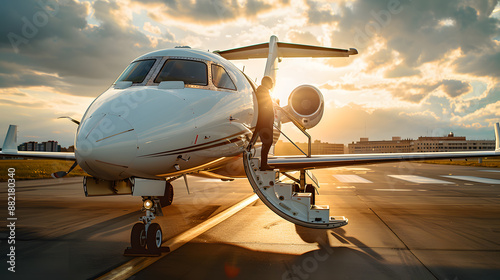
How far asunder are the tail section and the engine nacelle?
300 cm

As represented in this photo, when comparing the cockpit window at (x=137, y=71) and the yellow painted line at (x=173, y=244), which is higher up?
the cockpit window at (x=137, y=71)

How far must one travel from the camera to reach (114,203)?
1173 cm

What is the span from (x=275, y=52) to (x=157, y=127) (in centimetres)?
1140

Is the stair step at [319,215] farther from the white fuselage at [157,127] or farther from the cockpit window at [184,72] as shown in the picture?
the cockpit window at [184,72]

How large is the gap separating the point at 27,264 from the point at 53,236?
6.14 ft

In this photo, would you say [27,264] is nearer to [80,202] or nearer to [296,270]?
[296,270]

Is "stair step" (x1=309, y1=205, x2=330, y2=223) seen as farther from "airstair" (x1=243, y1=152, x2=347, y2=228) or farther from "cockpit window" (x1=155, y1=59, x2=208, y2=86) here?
A: "cockpit window" (x1=155, y1=59, x2=208, y2=86)

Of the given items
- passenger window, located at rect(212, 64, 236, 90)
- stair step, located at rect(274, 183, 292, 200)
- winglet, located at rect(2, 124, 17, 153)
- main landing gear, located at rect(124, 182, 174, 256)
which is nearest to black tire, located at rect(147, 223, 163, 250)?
main landing gear, located at rect(124, 182, 174, 256)

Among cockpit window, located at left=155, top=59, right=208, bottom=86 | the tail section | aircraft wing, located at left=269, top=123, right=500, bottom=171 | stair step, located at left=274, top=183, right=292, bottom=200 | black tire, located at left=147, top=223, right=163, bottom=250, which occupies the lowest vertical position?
black tire, located at left=147, top=223, right=163, bottom=250

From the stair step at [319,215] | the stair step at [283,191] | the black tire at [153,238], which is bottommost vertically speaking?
the black tire at [153,238]

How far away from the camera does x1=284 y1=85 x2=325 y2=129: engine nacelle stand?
1173cm

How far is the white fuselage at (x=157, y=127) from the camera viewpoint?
4199 millimetres

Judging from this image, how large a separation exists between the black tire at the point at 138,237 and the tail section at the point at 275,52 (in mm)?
10133

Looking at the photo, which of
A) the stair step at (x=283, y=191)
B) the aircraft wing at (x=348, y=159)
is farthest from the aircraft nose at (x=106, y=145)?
the aircraft wing at (x=348, y=159)
